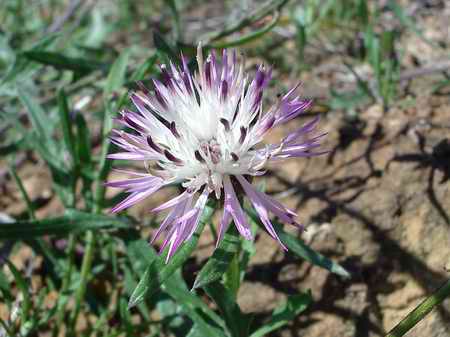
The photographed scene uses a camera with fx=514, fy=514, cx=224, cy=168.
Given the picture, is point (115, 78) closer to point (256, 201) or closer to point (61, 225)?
point (61, 225)

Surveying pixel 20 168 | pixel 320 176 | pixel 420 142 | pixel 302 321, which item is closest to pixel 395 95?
pixel 420 142

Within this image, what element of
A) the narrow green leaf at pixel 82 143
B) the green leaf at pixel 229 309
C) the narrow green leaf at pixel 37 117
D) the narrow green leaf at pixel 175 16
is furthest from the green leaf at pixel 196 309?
the narrow green leaf at pixel 175 16

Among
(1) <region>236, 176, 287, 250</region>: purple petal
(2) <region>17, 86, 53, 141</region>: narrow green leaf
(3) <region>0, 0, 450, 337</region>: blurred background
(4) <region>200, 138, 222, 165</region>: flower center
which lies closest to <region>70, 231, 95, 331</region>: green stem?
(3) <region>0, 0, 450, 337</region>: blurred background

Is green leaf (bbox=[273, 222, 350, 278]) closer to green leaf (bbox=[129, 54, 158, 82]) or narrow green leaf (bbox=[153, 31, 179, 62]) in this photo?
narrow green leaf (bbox=[153, 31, 179, 62])

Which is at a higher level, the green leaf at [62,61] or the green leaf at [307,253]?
the green leaf at [62,61]

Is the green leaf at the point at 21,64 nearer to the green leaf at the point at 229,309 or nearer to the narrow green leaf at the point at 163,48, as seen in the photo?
the narrow green leaf at the point at 163,48

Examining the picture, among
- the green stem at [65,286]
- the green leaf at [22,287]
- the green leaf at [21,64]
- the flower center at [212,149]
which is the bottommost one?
the green stem at [65,286]
